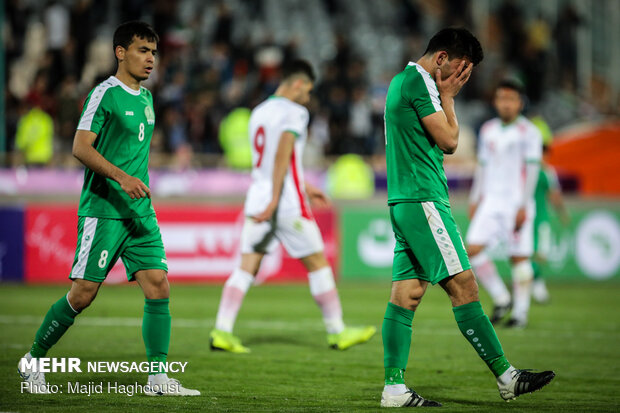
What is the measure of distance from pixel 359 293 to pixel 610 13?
49.1 feet

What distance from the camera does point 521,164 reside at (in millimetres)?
10617

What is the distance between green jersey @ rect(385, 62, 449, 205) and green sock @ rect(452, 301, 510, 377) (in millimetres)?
697

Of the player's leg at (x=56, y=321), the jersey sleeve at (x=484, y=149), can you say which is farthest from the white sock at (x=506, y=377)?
the jersey sleeve at (x=484, y=149)

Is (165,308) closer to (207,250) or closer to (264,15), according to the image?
(207,250)

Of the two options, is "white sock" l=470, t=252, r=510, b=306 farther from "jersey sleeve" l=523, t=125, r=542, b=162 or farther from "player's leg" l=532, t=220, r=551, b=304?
"player's leg" l=532, t=220, r=551, b=304

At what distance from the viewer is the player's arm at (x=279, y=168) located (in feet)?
27.4

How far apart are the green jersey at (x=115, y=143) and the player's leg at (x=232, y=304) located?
95.7 inches

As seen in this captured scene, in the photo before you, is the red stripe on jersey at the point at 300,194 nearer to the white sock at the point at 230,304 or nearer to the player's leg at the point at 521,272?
the white sock at the point at 230,304

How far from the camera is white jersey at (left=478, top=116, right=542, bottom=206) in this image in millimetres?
10516

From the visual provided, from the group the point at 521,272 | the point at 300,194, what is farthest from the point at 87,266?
the point at 521,272

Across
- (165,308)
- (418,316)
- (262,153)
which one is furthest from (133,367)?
(418,316)

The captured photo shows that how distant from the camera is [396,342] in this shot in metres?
5.95

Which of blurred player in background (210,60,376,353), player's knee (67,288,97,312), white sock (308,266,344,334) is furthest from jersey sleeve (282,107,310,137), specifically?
player's knee (67,288,97,312)

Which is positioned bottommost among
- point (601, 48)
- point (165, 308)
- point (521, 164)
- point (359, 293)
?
point (359, 293)
